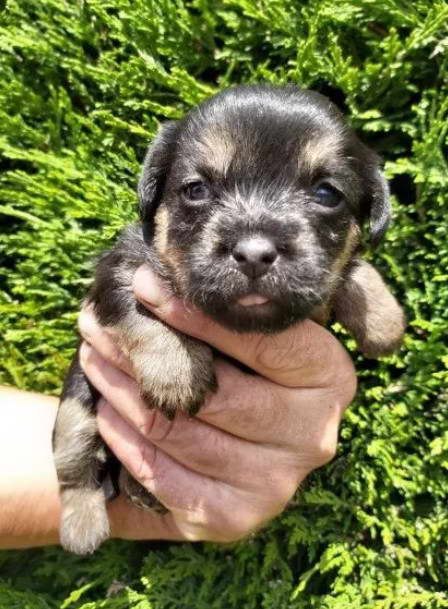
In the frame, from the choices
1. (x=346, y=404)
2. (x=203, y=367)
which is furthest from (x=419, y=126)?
(x=203, y=367)

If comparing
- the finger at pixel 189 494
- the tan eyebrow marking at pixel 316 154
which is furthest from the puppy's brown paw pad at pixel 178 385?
the tan eyebrow marking at pixel 316 154

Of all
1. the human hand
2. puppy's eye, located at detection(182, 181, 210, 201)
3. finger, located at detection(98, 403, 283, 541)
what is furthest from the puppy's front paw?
puppy's eye, located at detection(182, 181, 210, 201)

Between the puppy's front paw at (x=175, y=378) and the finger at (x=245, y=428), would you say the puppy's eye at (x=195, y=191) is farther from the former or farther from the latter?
the finger at (x=245, y=428)

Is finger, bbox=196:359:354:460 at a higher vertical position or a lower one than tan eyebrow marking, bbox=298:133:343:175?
lower

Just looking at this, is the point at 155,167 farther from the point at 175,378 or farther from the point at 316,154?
the point at 175,378

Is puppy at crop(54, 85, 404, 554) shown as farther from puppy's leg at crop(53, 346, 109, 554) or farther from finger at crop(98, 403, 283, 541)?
finger at crop(98, 403, 283, 541)

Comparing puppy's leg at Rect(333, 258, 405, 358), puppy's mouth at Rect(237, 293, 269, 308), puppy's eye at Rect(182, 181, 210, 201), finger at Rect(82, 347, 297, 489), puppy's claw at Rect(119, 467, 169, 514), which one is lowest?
puppy's claw at Rect(119, 467, 169, 514)

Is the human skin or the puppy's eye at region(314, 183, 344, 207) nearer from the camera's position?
the puppy's eye at region(314, 183, 344, 207)

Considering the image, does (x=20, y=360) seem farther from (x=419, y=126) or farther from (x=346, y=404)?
(x=419, y=126)
